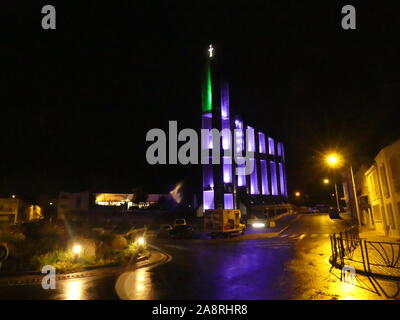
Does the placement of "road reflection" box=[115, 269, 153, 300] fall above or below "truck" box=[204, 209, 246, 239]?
below

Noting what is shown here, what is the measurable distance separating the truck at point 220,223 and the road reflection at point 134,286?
658 inches

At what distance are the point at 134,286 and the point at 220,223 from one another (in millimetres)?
19101

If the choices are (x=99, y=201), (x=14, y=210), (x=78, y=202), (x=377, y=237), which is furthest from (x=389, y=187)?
(x=14, y=210)

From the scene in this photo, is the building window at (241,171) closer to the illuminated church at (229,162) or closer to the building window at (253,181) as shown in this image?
the illuminated church at (229,162)

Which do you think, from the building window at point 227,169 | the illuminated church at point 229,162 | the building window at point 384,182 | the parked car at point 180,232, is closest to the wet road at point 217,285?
the building window at point 384,182

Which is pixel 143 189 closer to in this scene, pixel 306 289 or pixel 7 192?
pixel 7 192

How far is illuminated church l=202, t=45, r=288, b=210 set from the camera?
59594mm

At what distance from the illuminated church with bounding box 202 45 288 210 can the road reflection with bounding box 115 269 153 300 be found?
4768cm

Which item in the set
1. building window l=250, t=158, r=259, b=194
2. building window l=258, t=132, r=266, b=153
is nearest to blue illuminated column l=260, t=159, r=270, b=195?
building window l=258, t=132, r=266, b=153

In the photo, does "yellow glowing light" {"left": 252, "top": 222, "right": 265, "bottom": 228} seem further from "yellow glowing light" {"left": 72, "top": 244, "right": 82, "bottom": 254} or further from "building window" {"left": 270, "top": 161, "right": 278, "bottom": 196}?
"building window" {"left": 270, "top": 161, "right": 278, "bottom": 196}

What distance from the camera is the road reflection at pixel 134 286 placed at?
802 cm

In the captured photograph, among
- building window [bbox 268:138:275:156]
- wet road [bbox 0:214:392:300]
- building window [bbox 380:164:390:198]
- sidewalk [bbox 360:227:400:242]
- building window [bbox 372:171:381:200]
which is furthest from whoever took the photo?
building window [bbox 268:138:275:156]

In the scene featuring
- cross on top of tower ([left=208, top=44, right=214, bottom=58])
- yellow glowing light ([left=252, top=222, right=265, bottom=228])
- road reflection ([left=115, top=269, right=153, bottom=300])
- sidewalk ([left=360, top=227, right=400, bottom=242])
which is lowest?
road reflection ([left=115, top=269, right=153, bottom=300])

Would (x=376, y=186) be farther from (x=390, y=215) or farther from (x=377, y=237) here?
(x=377, y=237)
